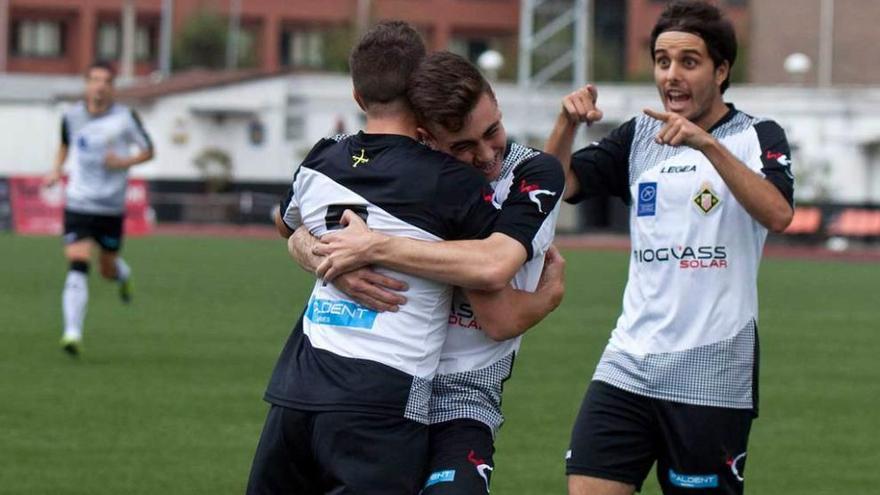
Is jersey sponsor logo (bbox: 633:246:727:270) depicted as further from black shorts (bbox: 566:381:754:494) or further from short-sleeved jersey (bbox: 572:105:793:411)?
black shorts (bbox: 566:381:754:494)

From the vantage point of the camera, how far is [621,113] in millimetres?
49000

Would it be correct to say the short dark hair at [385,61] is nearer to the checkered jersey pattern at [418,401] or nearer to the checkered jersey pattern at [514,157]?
the checkered jersey pattern at [514,157]

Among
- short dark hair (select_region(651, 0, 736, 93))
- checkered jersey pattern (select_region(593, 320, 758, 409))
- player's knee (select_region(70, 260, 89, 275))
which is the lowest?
player's knee (select_region(70, 260, 89, 275))

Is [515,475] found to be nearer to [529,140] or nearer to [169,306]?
[169,306]

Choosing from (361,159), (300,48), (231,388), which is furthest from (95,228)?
(300,48)

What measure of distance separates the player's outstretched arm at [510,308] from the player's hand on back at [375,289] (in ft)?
0.67

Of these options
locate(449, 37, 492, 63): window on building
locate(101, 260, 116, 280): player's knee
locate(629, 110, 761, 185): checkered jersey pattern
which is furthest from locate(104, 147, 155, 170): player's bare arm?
locate(449, 37, 492, 63): window on building

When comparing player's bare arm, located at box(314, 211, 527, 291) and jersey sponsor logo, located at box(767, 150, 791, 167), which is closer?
player's bare arm, located at box(314, 211, 527, 291)

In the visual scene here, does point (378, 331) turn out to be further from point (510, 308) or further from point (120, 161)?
point (120, 161)

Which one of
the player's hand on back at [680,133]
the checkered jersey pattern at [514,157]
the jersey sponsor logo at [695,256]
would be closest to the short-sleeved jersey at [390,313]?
the checkered jersey pattern at [514,157]

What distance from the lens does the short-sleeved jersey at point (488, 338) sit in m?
4.86

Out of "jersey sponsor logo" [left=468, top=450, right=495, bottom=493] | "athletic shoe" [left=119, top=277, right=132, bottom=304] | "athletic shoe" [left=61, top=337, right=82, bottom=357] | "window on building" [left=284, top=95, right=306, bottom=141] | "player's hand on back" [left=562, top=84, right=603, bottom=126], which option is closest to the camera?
"jersey sponsor logo" [left=468, top=450, right=495, bottom=493]

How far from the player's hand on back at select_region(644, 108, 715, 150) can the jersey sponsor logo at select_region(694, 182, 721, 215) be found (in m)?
0.38

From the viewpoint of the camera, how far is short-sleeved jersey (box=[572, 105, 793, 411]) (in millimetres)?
5891
